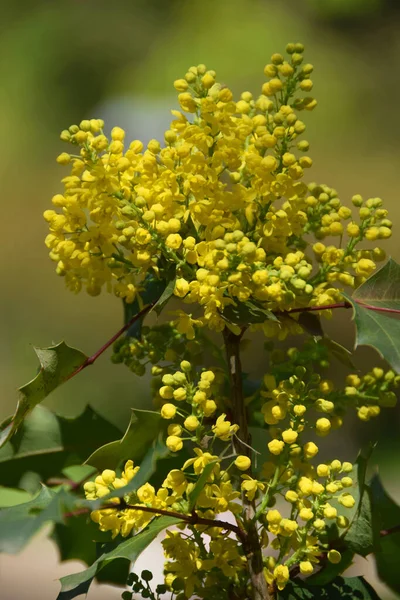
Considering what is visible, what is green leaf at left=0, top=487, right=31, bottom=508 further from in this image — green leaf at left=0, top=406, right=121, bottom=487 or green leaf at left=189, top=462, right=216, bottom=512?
green leaf at left=189, top=462, right=216, bottom=512

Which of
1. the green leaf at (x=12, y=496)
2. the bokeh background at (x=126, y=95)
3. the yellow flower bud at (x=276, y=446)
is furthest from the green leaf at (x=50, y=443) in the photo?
the bokeh background at (x=126, y=95)

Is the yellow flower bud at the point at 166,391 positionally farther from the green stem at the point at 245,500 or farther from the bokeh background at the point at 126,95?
the bokeh background at the point at 126,95

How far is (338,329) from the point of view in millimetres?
2348

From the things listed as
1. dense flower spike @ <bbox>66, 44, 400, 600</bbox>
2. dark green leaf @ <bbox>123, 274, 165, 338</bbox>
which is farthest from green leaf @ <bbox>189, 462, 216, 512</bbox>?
dark green leaf @ <bbox>123, 274, 165, 338</bbox>

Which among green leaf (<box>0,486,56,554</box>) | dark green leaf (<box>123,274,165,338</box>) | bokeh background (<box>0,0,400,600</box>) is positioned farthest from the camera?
bokeh background (<box>0,0,400,600</box>)

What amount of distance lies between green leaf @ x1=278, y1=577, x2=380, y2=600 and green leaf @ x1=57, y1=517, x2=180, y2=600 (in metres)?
0.11

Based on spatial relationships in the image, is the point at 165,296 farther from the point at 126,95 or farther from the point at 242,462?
the point at 126,95

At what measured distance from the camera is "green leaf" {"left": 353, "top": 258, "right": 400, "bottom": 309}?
1.26 ft

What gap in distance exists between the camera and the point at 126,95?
2.62 m

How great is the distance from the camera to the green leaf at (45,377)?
0.36 meters

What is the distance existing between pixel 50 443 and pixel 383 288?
206 mm

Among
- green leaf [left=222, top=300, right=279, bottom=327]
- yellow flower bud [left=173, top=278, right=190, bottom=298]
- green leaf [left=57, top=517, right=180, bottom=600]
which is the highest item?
yellow flower bud [left=173, top=278, right=190, bottom=298]

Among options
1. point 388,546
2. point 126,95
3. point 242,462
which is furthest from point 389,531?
point 126,95

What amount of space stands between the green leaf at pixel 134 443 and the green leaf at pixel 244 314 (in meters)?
0.06
